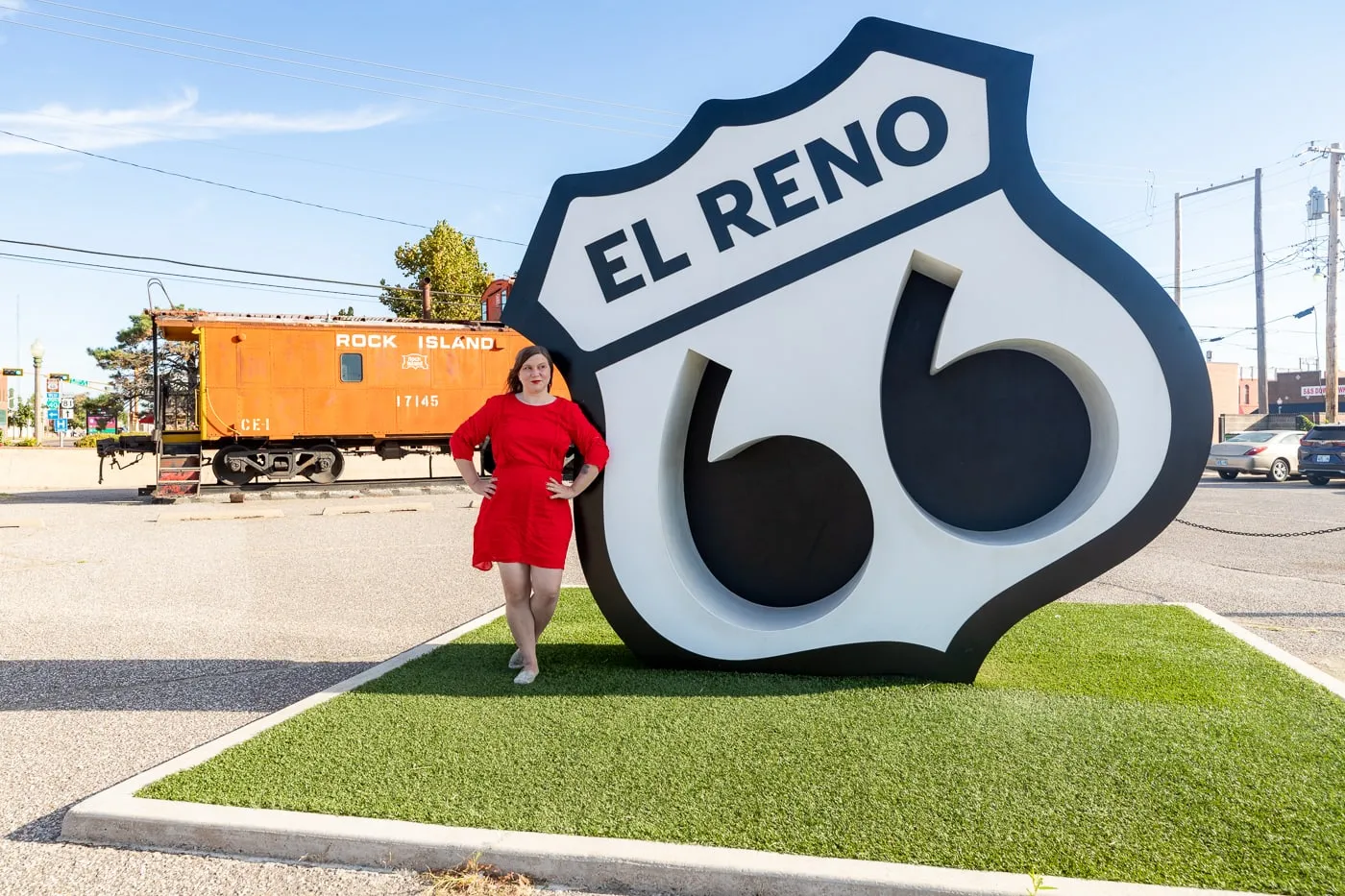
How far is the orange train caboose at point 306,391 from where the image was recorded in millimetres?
15617

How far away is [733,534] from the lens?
471 centimetres

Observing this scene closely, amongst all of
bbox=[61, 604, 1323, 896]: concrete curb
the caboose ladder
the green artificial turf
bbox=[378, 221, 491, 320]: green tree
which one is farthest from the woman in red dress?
bbox=[378, 221, 491, 320]: green tree

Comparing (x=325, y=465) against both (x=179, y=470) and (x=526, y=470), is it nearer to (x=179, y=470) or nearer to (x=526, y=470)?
(x=179, y=470)

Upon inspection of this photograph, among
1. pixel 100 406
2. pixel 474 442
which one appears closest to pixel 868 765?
pixel 474 442

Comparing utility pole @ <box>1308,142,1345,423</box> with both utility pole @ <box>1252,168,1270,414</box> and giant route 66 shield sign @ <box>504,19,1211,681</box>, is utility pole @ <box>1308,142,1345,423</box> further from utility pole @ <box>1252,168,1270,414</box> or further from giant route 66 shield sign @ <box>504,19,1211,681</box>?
giant route 66 shield sign @ <box>504,19,1211,681</box>

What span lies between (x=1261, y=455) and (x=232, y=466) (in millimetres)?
22608

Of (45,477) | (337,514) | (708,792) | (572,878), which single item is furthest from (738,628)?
(45,477)

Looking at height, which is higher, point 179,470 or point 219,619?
point 179,470

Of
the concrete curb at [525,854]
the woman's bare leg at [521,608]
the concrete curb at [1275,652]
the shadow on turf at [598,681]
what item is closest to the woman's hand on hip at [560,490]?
the woman's bare leg at [521,608]

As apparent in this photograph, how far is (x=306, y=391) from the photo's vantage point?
53.3 ft

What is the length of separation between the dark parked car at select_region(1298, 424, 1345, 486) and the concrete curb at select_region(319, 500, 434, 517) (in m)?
18.7

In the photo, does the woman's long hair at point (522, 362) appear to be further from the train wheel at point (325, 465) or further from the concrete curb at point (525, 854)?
the train wheel at point (325, 465)

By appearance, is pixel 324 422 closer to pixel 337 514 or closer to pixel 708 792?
pixel 337 514

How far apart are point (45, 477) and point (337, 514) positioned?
601 inches
